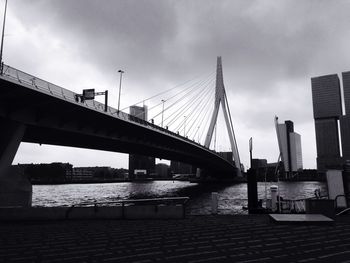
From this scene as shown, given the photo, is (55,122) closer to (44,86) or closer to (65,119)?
(65,119)

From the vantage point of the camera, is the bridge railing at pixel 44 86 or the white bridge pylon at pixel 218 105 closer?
the bridge railing at pixel 44 86

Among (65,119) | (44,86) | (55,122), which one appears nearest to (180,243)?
(44,86)

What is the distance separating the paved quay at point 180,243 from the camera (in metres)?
8.91

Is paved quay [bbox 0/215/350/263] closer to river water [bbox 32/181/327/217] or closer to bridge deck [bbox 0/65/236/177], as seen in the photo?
river water [bbox 32/181/327/217]

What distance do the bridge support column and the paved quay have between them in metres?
10.7

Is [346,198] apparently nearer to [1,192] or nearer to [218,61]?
[1,192]

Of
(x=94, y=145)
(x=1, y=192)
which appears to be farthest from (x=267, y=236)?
(x=94, y=145)

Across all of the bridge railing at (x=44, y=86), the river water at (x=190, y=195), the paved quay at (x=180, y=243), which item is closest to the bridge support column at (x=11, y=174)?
the bridge railing at (x=44, y=86)

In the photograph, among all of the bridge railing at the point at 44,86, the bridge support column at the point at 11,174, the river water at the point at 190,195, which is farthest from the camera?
the river water at the point at 190,195

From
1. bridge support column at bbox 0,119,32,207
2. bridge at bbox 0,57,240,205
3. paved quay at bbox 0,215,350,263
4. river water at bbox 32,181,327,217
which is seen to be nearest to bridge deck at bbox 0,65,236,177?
bridge at bbox 0,57,240,205

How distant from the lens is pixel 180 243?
1066cm

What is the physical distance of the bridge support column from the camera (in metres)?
24.4

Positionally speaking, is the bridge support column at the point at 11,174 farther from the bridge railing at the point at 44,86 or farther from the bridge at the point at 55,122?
the bridge railing at the point at 44,86

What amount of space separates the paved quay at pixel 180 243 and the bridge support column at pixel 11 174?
10.7 meters
